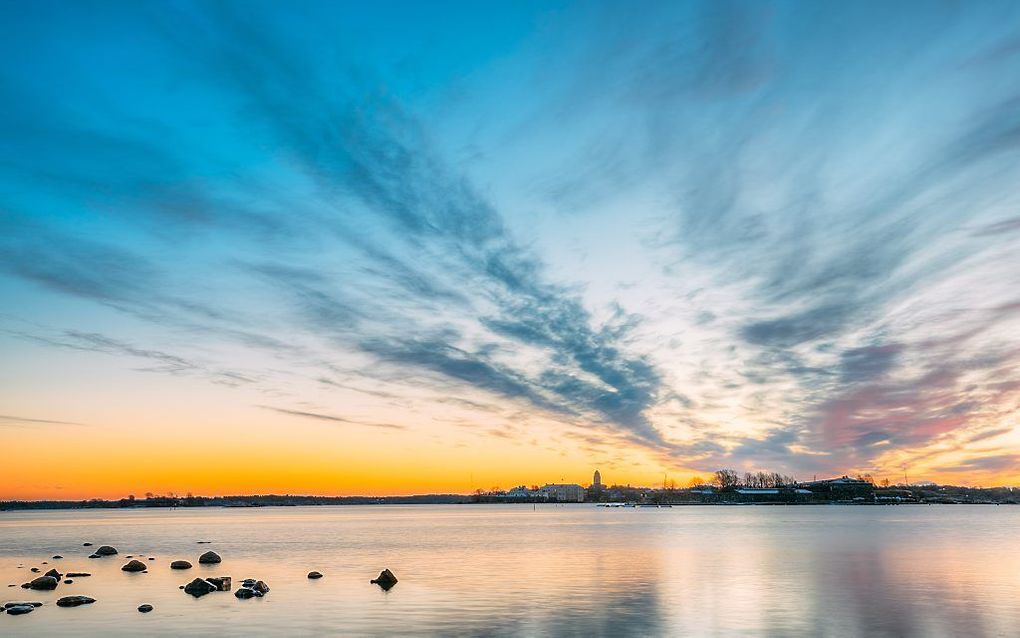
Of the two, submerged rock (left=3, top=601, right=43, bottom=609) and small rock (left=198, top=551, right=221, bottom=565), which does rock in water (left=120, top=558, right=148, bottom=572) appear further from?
submerged rock (left=3, top=601, right=43, bottom=609)

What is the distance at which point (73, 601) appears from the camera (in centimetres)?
4916

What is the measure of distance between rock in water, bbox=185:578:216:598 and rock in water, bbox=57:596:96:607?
6416 mm

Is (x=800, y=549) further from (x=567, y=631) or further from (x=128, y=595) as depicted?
(x=128, y=595)

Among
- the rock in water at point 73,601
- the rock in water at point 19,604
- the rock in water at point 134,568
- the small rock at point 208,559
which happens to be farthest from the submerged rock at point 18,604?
the small rock at point 208,559

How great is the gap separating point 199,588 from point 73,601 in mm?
8161

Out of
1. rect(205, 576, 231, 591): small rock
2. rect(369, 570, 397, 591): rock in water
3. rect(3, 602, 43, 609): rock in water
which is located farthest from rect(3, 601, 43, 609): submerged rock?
rect(369, 570, 397, 591): rock in water

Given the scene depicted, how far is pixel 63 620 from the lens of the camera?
4362cm

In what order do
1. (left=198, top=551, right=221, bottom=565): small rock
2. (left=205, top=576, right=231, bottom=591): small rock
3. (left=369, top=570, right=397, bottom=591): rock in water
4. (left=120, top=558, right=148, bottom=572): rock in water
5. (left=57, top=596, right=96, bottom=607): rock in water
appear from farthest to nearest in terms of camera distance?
(left=198, top=551, right=221, bottom=565): small rock, (left=120, top=558, right=148, bottom=572): rock in water, (left=369, top=570, right=397, bottom=591): rock in water, (left=205, top=576, right=231, bottom=591): small rock, (left=57, top=596, right=96, bottom=607): rock in water

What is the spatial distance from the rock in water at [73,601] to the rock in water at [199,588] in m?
6.42

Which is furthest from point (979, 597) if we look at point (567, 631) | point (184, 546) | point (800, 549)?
point (184, 546)

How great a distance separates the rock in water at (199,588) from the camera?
53.2 m

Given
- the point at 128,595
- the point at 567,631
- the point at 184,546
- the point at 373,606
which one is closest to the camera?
the point at 567,631

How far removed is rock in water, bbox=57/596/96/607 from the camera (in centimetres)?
4869

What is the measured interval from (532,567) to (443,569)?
9348mm
